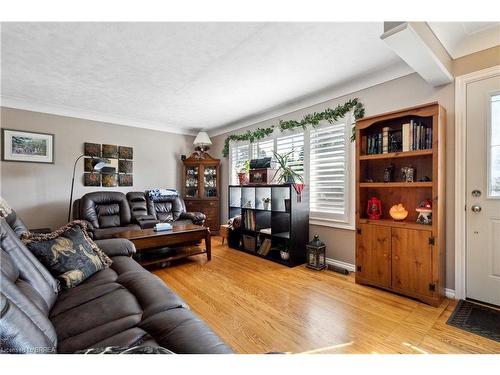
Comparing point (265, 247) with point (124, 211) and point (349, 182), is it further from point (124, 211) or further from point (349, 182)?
point (124, 211)

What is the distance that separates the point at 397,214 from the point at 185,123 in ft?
14.2

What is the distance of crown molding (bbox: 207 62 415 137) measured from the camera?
2.69 metres

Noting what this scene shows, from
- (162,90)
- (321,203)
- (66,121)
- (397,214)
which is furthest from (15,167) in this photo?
(397,214)

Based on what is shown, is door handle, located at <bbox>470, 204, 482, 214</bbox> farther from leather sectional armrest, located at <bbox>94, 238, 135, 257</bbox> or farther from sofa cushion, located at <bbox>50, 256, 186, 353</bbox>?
leather sectional armrest, located at <bbox>94, 238, 135, 257</bbox>

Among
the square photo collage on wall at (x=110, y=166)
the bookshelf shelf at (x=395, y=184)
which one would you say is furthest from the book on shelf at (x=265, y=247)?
the square photo collage on wall at (x=110, y=166)

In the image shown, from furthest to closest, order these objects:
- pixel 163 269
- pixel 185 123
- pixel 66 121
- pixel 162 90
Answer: pixel 185 123 → pixel 66 121 → pixel 162 90 → pixel 163 269

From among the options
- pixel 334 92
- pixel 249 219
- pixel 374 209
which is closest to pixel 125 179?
pixel 249 219

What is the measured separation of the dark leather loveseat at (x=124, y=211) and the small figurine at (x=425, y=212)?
3479 millimetres

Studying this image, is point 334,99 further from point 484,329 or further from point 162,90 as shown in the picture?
point 484,329

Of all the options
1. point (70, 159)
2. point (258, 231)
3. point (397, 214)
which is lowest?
point (258, 231)

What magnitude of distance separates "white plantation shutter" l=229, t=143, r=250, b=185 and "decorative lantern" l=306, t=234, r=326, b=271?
7.51ft

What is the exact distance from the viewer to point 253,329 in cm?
184

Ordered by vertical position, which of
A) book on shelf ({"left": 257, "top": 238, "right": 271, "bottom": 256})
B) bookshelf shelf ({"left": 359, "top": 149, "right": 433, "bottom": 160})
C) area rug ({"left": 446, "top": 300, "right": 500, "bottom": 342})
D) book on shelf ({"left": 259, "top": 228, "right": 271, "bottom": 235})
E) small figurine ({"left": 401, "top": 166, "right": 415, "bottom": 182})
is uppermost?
bookshelf shelf ({"left": 359, "top": 149, "right": 433, "bottom": 160})

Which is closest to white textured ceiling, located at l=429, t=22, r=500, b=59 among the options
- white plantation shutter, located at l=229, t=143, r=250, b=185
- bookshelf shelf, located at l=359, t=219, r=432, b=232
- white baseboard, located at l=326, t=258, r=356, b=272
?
bookshelf shelf, located at l=359, t=219, r=432, b=232
